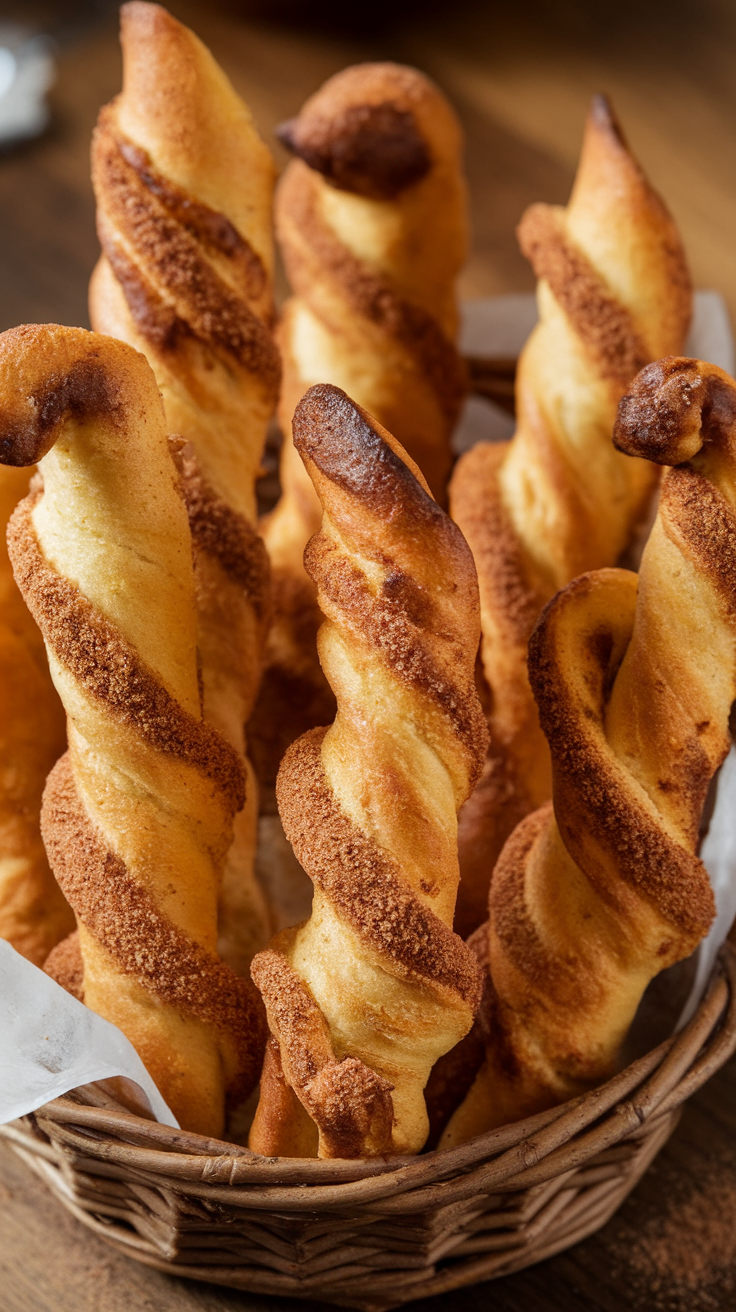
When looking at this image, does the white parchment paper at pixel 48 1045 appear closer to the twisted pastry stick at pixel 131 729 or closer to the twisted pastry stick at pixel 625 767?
the twisted pastry stick at pixel 131 729

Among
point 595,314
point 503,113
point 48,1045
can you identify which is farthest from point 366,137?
point 503,113

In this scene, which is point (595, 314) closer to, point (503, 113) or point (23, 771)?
point (23, 771)

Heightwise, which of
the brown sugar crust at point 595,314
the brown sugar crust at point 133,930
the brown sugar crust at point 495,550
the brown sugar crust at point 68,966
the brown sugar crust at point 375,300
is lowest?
the brown sugar crust at point 68,966

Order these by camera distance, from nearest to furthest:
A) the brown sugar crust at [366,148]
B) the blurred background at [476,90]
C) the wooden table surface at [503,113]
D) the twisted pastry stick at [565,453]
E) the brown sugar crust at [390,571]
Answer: the brown sugar crust at [390,571] < the twisted pastry stick at [565,453] < the brown sugar crust at [366,148] < the wooden table surface at [503,113] < the blurred background at [476,90]

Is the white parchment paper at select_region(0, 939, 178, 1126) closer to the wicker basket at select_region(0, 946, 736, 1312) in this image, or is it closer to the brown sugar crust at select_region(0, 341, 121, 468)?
the wicker basket at select_region(0, 946, 736, 1312)

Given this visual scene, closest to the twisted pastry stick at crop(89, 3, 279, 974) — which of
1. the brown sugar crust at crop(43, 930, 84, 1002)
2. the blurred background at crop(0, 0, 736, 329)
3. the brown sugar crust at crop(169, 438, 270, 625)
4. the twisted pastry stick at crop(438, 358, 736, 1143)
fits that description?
the brown sugar crust at crop(169, 438, 270, 625)

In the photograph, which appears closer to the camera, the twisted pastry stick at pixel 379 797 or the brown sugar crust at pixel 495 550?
the twisted pastry stick at pixel 379 797

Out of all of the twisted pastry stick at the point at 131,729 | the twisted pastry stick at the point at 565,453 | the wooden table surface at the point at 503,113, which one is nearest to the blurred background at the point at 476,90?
the wooden table surface at the point at 503,113
